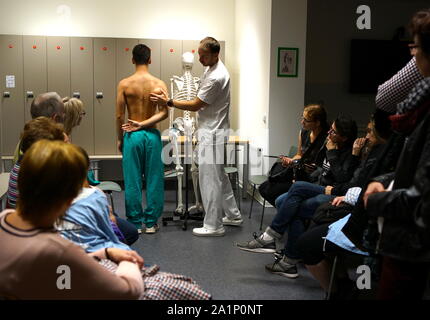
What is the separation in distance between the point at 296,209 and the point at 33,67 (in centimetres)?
436

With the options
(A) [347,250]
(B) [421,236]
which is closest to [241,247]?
(A) [347,250]

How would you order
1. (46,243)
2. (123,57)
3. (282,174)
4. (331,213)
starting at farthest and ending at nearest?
1. (123,57)
2. (282,174)
3. (331,213)
4. (46,243)

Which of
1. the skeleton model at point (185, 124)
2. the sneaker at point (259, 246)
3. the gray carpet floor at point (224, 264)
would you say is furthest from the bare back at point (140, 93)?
the sneaker at point (259, 246)

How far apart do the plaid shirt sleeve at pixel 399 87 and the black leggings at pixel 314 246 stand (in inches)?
34.1

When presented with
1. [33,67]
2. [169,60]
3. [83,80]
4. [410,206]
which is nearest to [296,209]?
[410,206]

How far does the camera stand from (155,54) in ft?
21.1

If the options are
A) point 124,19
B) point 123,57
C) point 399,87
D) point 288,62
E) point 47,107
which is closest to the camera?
point 399,87

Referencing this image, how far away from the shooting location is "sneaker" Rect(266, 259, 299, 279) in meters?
3.26

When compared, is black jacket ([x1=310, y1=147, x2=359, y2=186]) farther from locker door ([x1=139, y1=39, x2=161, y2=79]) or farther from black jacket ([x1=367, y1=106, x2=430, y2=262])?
locker door ([x1=139, y1=39, x2=161, y2=79])

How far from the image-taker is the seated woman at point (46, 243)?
51.3 inches

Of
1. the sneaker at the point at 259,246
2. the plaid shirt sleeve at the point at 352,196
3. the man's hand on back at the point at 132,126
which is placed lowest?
the sneaker at the point at 259,246

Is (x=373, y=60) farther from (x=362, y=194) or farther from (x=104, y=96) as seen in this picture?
(x=362, y=194)

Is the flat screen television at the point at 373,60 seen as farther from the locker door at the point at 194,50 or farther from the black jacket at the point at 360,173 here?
the black jacket at the point at 360,173
